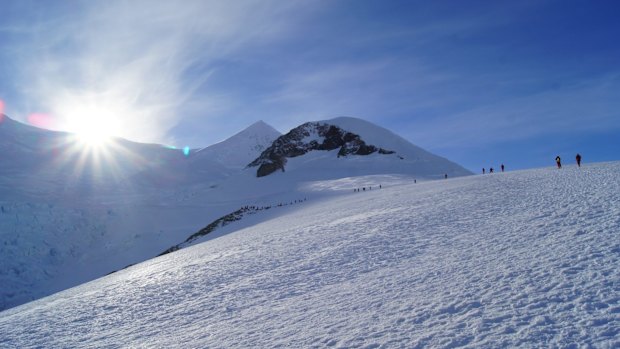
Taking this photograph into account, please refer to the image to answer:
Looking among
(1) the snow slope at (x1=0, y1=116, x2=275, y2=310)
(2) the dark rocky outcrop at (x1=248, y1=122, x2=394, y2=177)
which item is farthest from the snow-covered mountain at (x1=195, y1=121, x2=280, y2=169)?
(1) the snow slope at (x1=0, y1=116, x2=275, y2=310)

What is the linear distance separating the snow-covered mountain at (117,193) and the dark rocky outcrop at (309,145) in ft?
4.57

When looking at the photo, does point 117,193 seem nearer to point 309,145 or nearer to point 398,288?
point 309,145

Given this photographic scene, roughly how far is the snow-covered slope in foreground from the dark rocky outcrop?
2582 inches

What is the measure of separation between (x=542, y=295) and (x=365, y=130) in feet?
307

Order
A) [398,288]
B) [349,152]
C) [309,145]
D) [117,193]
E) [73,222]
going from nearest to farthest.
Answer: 1. [398,288]
2. [73,222]
3. [349,152]
4. [117,193]
5. [309,145]

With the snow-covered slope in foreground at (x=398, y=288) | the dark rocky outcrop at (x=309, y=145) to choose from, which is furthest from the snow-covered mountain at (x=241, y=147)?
the snow-covered slope in foreground at (x=398, y=288)

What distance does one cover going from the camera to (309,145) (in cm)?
9794

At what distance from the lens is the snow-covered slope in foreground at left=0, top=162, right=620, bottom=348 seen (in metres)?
7.73

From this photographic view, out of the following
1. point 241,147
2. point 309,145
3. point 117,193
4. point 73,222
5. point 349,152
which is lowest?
point 73,222

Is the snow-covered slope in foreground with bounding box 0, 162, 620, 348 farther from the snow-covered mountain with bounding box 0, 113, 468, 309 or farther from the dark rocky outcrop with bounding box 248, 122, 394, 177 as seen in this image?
the dark rocky outcrop with bounding box 248, 122, 394, 177

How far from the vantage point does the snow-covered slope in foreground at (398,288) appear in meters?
7.73

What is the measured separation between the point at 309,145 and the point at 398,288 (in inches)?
3471

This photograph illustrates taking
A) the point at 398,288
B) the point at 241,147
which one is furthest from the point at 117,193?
the point at 398,288

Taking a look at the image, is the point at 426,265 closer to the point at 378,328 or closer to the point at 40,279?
the point at 378,328
